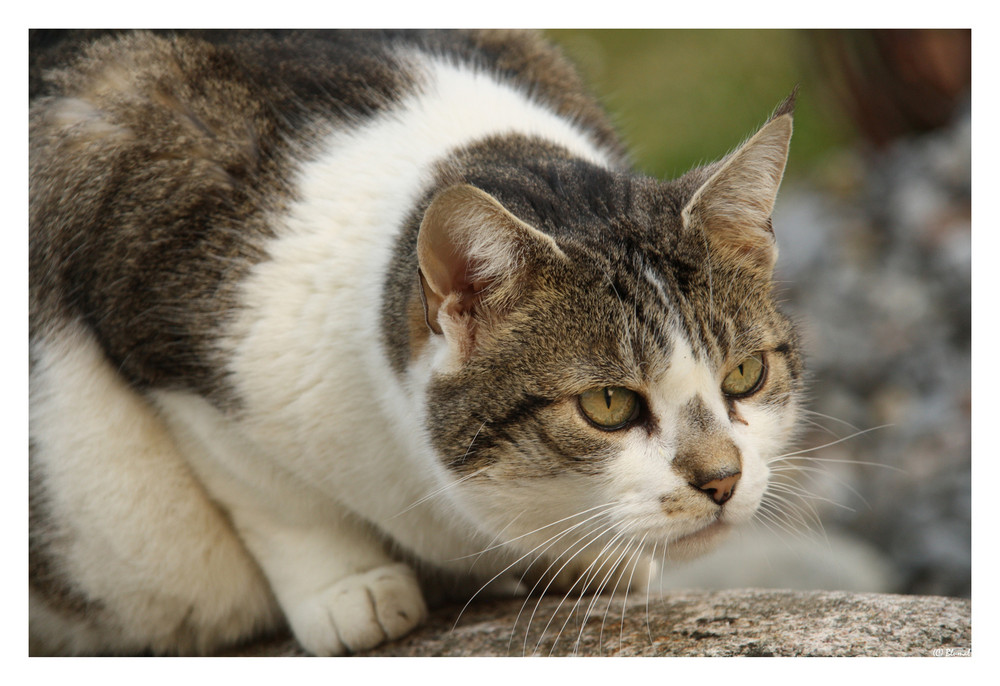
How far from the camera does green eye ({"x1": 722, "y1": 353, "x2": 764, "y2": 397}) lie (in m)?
2.26

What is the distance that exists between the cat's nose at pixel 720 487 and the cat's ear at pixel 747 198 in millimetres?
606

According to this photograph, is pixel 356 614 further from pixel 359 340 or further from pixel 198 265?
pixel 198 265

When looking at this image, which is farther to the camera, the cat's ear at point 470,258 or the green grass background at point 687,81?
the green grass background at point 687,81

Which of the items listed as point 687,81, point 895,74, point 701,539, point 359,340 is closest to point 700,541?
point 701,539

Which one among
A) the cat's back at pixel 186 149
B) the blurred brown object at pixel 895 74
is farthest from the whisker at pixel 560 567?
the blurred brown object at pixel 895 74

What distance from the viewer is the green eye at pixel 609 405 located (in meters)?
2.13

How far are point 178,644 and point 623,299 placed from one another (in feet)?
6.37

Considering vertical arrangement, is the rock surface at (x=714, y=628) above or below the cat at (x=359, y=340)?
below

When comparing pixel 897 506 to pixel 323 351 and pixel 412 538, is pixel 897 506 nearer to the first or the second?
pixel 412 538

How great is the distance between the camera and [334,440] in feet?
8.41

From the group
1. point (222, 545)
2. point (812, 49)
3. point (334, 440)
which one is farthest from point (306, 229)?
point (812, 49)

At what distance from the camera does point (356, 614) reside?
9.01ft

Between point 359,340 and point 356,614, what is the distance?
853 mm

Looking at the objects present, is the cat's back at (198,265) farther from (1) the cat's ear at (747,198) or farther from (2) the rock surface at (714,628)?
(1) the cat's ear at (747,198)
